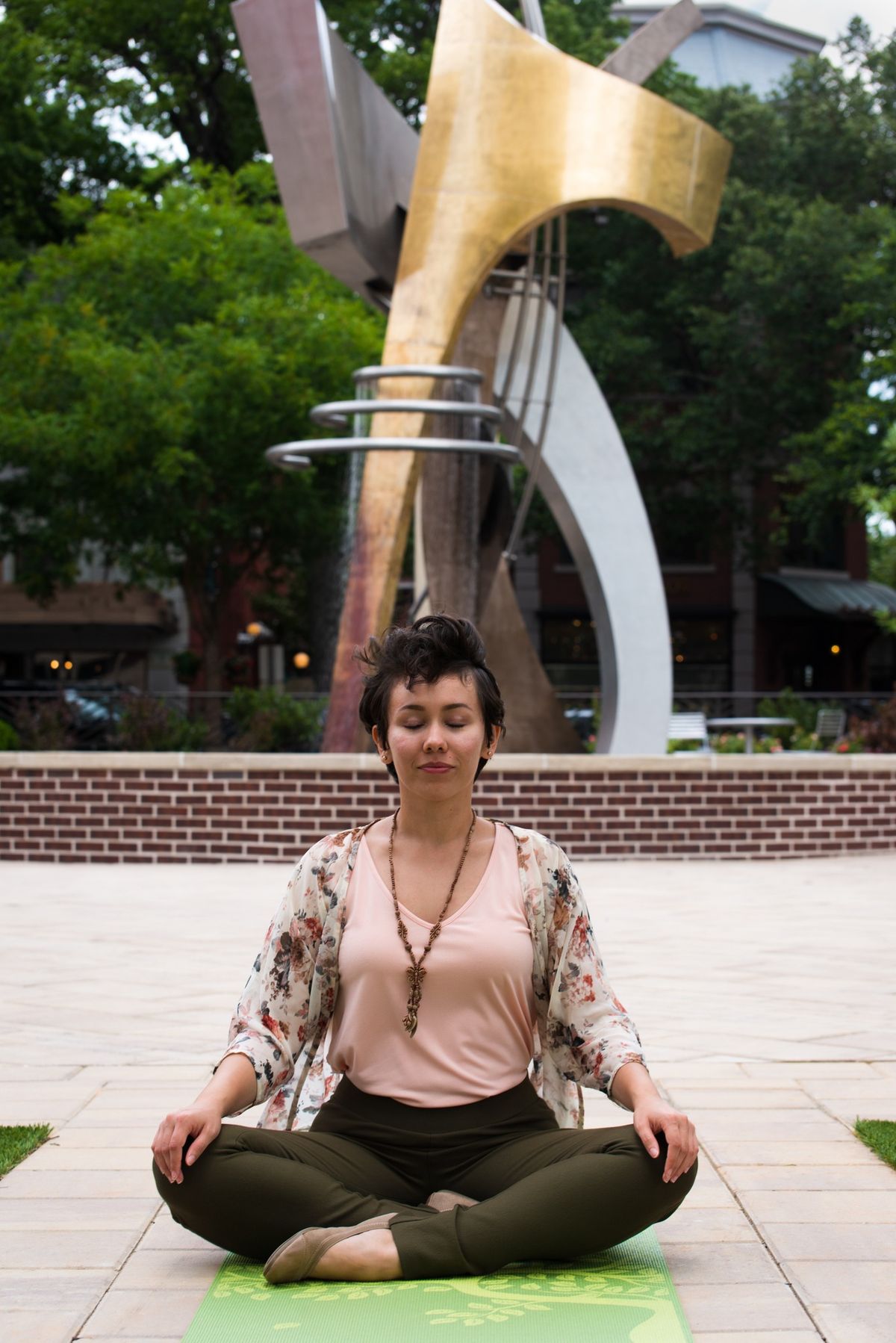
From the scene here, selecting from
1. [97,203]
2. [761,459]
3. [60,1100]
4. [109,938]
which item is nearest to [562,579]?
[761,459]

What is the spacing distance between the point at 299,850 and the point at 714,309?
24.3 meters

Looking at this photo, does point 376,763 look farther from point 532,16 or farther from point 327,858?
point 327,858

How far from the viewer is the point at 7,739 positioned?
1675 cm

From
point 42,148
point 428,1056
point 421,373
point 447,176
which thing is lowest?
point 428,1056

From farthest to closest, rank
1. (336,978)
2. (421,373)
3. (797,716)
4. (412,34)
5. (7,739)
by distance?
(412,34), (797,716), (7,739), (421,373), (336,978)

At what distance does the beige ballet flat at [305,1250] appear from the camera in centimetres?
320

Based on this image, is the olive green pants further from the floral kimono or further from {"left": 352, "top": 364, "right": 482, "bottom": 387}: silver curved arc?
{"left": 352, "top": 364, "right": 482, "bottom": 387}: silver curved arc

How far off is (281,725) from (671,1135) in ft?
61.9

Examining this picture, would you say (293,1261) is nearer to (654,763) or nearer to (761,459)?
(654,763)

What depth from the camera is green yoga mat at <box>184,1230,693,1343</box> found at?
295 centimetres

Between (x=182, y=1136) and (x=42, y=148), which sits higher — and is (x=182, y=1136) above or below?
below

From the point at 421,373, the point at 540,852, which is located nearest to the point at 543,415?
the point at 421,373

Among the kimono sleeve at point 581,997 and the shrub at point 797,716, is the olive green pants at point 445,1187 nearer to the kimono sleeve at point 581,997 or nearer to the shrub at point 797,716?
the kimono sleeve at point 581,997

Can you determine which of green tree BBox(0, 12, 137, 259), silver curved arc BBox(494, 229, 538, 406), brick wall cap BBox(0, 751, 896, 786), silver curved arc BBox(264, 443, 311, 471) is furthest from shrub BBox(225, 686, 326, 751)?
green tree BBox(0, 12, 137, 259)
